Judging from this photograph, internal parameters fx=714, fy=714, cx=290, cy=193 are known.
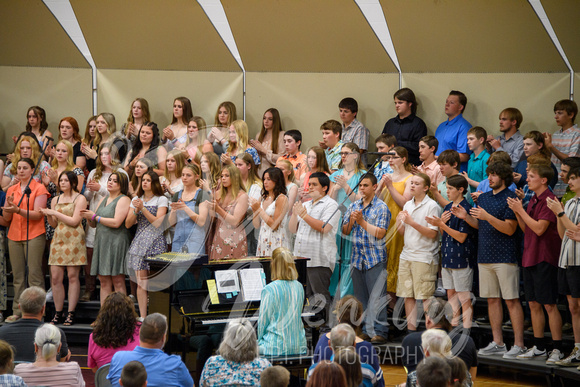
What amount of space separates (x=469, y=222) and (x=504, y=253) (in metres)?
0.44

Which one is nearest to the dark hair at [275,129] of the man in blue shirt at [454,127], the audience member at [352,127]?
the audience member at [352,127]

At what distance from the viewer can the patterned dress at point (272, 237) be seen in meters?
7.52

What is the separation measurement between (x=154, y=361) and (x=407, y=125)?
532 centimetres

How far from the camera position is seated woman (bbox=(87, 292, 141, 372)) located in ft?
15.9

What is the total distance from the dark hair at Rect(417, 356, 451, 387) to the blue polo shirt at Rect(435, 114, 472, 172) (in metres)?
4.97

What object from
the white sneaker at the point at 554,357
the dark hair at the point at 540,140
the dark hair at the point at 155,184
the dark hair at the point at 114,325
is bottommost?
the white sneaker at the point at 554,357

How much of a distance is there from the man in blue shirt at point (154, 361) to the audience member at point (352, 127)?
496 centimetres

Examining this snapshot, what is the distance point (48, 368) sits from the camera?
4238mm

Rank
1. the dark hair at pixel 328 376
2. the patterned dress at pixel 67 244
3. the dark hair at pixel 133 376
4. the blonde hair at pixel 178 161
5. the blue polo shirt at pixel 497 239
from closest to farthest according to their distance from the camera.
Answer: the dark hair at pixel 328 376 < the dark hair at pixel 133 376 < the blue polo shirt at pixel 497 239 < the patterned dress at pixel 67 244 < the blonde hair at pixel 178 161

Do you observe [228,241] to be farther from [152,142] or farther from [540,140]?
[540,140]

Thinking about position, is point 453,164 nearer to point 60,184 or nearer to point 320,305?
point 320,305

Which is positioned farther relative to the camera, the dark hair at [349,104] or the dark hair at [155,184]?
the dark hair at [349,104]

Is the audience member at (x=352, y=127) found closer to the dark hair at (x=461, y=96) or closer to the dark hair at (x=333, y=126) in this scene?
the dark hair at (x=333, y=126)

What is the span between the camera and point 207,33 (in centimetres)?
985
